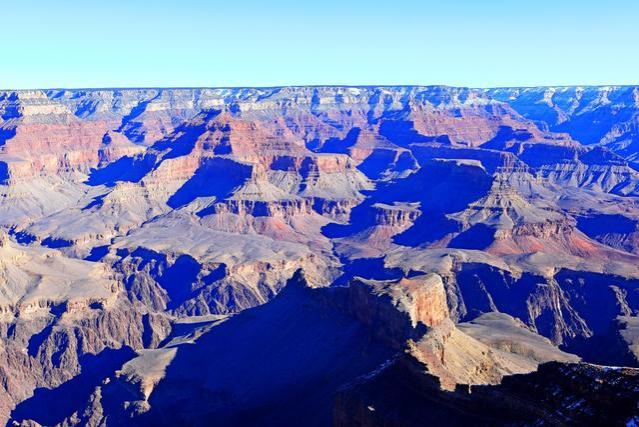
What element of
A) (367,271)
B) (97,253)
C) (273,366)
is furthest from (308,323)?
(97,253)

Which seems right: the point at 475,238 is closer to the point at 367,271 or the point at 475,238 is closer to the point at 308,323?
the point at 367,271

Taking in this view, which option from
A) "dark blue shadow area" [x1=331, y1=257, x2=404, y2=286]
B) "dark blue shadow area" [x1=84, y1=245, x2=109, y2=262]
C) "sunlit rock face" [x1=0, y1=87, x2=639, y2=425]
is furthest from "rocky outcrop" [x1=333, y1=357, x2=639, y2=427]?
"dark blue shadow area" [x1=84, y1=245, x2=109, y2=262]

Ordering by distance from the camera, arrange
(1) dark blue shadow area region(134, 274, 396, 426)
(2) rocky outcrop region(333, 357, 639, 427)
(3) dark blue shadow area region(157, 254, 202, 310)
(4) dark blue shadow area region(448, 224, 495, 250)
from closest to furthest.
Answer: (2) rocky outcrop region(333, 357, 639, 427), (1) dark blue shadow area region(134, 274, 396, 426), (3) dark blue shadow area region(157, 254, 202, 310), (4) dark blue shadow area region(448, 224, 495, 250)

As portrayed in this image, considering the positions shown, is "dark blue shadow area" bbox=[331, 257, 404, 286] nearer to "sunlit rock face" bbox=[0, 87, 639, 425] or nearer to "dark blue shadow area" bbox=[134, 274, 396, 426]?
"sunlit rock face" bbox=[0, 87, 639, 425]

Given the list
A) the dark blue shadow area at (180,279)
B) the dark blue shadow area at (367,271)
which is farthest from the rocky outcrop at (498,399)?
the dark blue shadow area at (180,279)

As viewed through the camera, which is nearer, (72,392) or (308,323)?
(308,323)

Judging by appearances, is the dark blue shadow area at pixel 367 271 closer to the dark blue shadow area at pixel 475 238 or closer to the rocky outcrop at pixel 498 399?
the dark blue shadow area at pixel 475 238

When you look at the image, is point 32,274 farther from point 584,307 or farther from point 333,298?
point 584,307

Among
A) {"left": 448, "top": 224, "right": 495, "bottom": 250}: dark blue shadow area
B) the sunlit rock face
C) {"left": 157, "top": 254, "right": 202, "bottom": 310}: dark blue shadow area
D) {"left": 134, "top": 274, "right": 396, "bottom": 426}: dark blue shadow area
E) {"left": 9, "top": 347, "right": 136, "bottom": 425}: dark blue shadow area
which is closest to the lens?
the sunlit rock face

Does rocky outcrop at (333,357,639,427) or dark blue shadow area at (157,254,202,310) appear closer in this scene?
rocky outcrop at (333,357,639,427)
